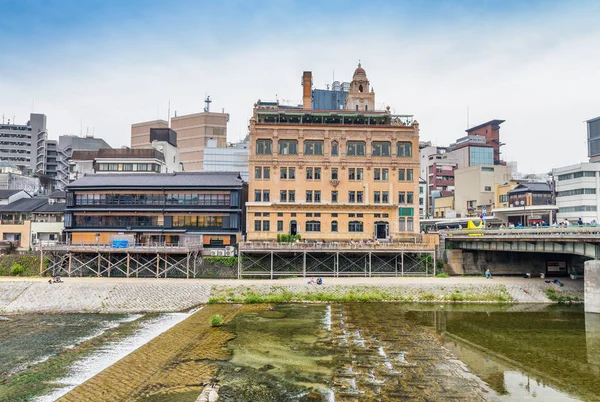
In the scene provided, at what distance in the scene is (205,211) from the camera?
66438 mm

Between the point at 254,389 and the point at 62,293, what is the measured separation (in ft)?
108

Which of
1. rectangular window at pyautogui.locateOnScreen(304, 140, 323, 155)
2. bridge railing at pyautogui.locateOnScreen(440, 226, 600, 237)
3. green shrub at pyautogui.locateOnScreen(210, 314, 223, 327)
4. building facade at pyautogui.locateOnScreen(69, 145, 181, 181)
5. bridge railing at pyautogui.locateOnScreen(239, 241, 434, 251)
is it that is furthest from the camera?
building facade at pyautogui.locateOnScreen(69, 145, 181, 181)

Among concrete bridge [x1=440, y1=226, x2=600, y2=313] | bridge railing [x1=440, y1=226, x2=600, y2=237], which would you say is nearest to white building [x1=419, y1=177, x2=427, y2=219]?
bridge railing [x1=440, y1=226, x2=600, y2=237]

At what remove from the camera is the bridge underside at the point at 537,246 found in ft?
149

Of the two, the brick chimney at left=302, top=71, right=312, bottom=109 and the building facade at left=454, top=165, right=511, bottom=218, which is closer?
the brick chimney at left=302, top=71, right=312, bottom=109

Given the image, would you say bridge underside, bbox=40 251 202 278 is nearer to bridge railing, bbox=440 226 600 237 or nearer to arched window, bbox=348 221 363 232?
arched window, bbox=348 221 363 232

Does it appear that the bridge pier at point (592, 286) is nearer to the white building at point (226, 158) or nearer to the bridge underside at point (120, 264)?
the bridge underside at point (120, 264)

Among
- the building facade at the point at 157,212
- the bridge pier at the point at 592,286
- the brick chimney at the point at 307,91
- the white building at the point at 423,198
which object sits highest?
the brick chimney at the point at 307,91

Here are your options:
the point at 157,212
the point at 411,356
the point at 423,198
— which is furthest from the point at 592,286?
the point at 423,198

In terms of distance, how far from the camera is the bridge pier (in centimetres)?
4344

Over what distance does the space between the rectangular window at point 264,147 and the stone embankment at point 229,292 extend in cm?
2362

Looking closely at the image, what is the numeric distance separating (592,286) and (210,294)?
3837cm

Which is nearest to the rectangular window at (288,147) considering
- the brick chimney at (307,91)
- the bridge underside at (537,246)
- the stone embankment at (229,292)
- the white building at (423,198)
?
the brick chimney at (307,91)

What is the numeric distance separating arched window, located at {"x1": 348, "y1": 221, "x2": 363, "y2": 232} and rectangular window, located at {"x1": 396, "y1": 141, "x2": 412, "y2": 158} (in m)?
12.5
